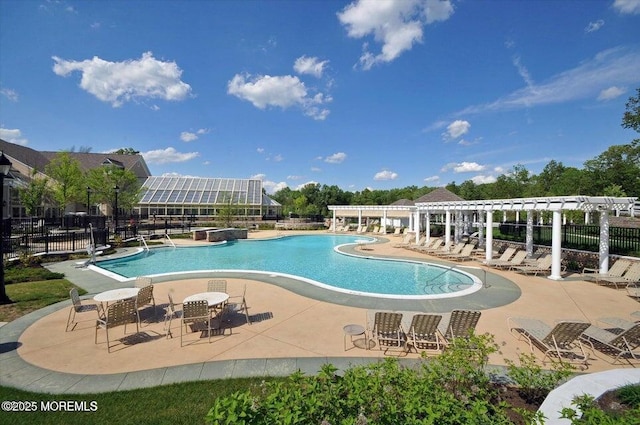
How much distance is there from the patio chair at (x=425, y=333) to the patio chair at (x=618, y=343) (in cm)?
306

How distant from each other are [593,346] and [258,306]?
25.8ft

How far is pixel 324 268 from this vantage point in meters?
15.0

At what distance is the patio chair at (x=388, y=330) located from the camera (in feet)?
19.2

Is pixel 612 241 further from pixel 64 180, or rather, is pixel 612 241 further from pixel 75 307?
pixel 64 180

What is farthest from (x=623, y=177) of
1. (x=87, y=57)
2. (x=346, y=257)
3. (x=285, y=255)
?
(x=87, y=57)

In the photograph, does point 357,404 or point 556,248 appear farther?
point 556,248

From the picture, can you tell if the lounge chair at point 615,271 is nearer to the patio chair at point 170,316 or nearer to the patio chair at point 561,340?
the patio chair at point 561,340

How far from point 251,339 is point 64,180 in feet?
102

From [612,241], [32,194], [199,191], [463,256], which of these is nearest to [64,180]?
[32,194]

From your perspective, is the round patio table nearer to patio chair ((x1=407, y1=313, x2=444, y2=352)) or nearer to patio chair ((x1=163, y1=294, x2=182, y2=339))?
patio chair ((x1=163, y1=294, x2=182, y2=339))

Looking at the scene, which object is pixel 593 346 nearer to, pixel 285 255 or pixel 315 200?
pixel 285 255

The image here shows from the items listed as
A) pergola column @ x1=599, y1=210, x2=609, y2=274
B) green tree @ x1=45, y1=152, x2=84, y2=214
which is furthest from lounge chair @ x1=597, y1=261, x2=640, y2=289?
green tree @ x1=45, y1=152, x2=84, y2=214

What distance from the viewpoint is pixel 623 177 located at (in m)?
44.0

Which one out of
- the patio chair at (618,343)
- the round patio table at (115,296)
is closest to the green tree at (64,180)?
the round patio table at (115,296)
